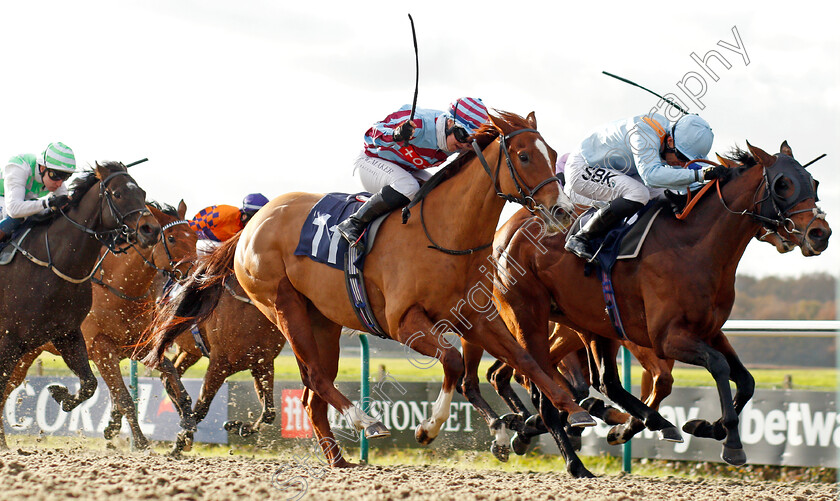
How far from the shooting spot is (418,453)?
24.7 ft

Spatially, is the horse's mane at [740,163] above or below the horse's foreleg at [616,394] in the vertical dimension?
above

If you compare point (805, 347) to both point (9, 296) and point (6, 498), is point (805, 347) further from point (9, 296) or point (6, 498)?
point (6, 498)

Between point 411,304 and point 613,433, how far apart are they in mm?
1639

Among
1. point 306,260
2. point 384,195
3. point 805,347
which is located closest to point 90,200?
point 306,260

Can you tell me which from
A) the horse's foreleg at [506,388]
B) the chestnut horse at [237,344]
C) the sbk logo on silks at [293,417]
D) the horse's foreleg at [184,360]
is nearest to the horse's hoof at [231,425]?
the chestnut horse at [237,344]

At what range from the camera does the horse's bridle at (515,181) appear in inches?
171

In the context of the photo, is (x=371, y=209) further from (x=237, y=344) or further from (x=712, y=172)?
(x=237, y=344)

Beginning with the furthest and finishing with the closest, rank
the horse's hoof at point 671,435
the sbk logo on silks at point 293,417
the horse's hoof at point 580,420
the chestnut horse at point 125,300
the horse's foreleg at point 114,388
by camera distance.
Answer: the sbk logo on silks at point 293,417 → the chestnut horse at point 125,300 → the horse's foreleg at point 114,388 → the horse's hoof at point 671,435 → the horse's hoof at point 580,420

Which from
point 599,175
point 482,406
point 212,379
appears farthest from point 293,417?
point 599,175

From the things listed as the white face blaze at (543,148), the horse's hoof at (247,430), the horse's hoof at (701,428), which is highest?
the white face blaze at (543,148)

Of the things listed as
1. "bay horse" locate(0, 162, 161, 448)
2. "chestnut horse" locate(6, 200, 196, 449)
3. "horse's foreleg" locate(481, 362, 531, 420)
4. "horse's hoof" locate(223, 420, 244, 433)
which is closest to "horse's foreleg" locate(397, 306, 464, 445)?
"horse's foreleg" locate(481, 362, 531, 420)

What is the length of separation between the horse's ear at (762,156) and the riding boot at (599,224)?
Result: 2.19 ft

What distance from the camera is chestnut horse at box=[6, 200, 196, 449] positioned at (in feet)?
24.8

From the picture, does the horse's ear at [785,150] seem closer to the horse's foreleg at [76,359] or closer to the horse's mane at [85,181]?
the horse's mane at [85,181]
